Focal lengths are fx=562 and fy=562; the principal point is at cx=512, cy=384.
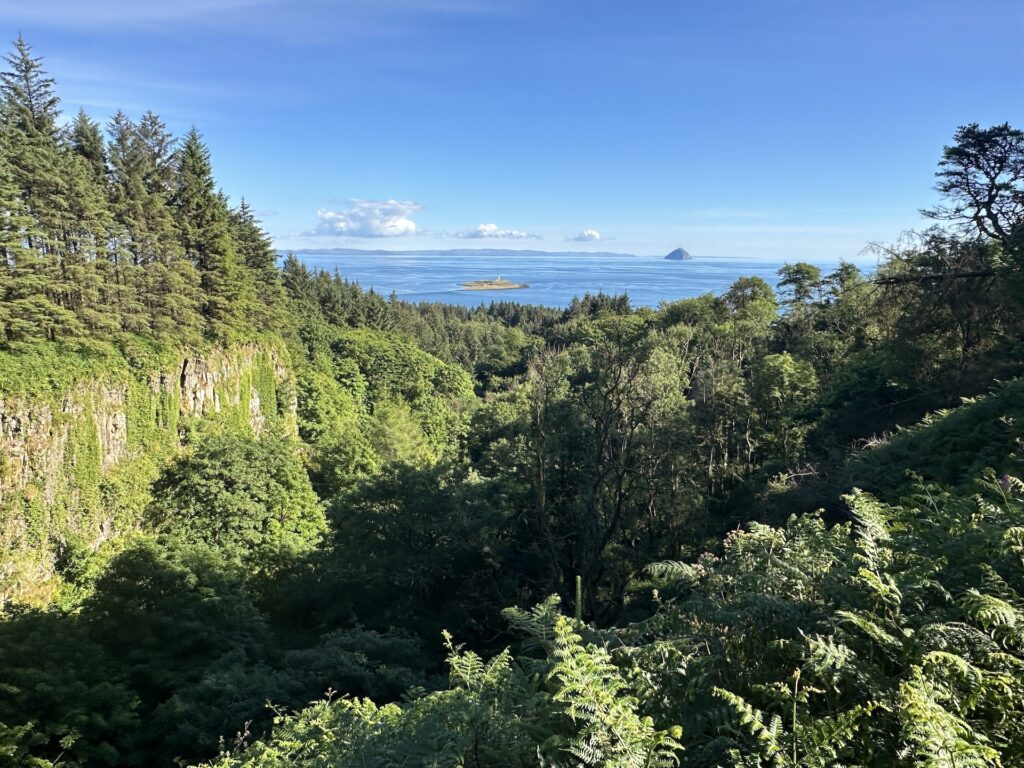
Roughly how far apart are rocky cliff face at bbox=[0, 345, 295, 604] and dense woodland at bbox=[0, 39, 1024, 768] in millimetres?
851

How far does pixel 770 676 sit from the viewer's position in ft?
9.79

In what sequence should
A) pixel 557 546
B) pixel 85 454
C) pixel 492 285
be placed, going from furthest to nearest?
pixel 492 285 → pixel 85 454 → pixel 557 546

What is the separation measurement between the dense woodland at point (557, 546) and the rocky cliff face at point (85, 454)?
851mm

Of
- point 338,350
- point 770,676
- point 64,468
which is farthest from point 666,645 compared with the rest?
point 338,350

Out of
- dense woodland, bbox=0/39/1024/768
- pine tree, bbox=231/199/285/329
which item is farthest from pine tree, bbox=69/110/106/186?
pine tree, bbox=231/199/285/329

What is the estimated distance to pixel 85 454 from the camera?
1984 cm

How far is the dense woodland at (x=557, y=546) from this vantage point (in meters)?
2.74

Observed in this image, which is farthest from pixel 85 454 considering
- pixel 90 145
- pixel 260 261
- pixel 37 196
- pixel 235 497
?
pixel 260 261

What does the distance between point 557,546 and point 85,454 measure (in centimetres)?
1706

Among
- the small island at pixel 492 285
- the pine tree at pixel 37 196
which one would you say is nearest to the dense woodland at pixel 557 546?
the pine tree at pixel 37 196

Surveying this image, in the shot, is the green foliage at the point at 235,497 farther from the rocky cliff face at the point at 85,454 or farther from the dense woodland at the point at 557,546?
the rocky cliff face at the point at 85,454

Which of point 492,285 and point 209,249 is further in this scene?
point 492,285

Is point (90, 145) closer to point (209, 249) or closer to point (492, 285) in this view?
point (209, 249)

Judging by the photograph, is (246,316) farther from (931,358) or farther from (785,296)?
(785,296)
